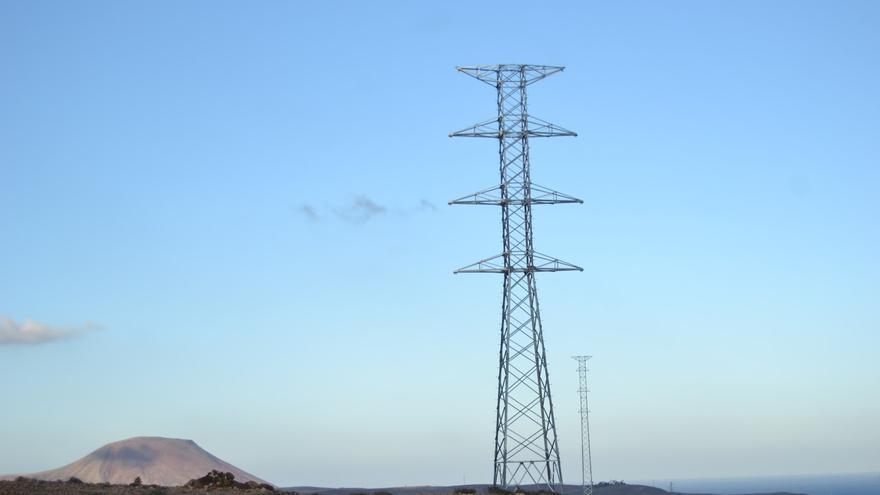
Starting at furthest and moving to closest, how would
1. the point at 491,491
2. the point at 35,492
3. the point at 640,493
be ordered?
1. the point at 640,493
2. the point at 491,491
3. the point at 35,492

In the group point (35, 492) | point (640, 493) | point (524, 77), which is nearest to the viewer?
point (35, 492)

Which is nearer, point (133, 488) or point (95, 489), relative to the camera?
point (95, 489)

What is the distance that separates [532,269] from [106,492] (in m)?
23.2

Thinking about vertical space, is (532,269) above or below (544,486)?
above

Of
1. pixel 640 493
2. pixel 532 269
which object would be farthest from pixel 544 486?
pixel 640 493

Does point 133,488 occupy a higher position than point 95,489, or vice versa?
point 133,488

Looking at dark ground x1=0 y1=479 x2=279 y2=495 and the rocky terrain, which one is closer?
dark ground x1=0 y1=479 x2=279 y2=495

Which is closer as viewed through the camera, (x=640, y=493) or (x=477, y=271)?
(x=477, y=271)

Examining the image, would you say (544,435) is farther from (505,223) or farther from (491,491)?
(505,223)

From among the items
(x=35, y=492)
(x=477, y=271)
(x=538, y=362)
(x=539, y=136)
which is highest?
A: (x=539, y=136)

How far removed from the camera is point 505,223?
59.4 metres

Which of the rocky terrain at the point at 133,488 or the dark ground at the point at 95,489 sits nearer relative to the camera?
the dark ground at the point at 95,489

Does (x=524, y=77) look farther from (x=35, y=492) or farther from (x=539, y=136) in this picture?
(x=35, y=492)

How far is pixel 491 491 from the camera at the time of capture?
187 feet
